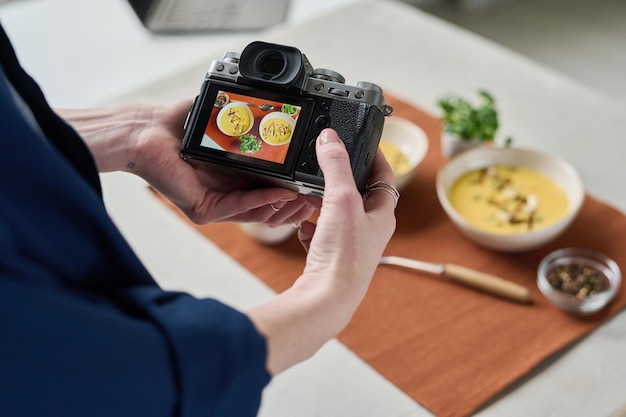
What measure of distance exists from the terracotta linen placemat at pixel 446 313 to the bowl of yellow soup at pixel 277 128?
31cm

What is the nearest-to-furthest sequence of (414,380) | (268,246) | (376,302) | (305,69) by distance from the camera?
1. (305,69)
2. (414,380)
3. (376,302)
4. (268,246)

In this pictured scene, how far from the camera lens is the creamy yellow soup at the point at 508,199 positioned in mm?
1231

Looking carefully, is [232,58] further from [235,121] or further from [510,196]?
[510,196]

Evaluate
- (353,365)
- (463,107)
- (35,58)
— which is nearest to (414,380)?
(353,365)

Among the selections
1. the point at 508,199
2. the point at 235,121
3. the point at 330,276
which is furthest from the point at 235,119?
the point at 508,199

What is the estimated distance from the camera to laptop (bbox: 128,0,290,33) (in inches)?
72.4

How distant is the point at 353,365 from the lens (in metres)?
1.06

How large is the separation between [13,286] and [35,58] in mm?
1283

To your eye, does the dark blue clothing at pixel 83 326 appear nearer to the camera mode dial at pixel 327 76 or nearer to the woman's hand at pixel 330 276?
the woman's hand at pixel 330 276

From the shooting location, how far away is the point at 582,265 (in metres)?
1.17

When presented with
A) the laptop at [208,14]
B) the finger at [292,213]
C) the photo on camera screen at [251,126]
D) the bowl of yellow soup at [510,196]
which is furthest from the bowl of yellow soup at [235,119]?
the laptop at [208,14]

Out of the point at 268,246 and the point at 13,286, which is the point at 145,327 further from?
the point at 268,246

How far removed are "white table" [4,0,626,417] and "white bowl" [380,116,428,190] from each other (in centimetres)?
16

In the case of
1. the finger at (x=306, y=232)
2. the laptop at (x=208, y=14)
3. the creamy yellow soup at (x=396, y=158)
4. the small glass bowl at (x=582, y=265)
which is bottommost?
the laptop at (x=208, y=14)
